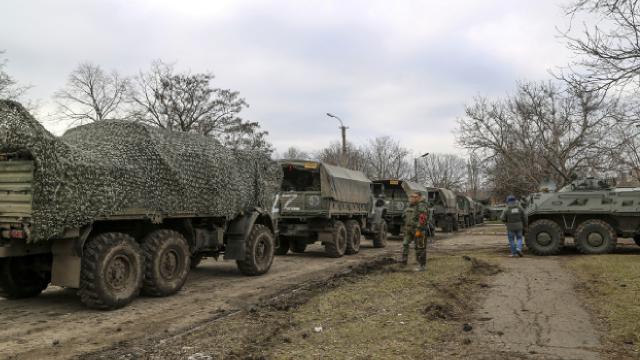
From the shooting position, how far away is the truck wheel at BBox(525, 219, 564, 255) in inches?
575

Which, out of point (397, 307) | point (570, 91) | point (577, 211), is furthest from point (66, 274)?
point (577, 211)

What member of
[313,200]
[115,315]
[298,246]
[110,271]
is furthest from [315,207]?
[115,315]

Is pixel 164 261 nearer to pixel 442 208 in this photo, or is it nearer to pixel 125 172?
pixel 125 172

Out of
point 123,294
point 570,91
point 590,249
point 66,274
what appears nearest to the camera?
point 66,274

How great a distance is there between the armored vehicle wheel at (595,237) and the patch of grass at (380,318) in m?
5.93

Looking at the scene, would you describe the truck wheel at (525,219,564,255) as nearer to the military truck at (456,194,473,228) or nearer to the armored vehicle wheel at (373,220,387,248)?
the armored vehicle wheel at (373,220,387,248)

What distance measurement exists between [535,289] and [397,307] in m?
2.90

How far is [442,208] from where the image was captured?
93.8ft

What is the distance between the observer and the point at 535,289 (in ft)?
28.9

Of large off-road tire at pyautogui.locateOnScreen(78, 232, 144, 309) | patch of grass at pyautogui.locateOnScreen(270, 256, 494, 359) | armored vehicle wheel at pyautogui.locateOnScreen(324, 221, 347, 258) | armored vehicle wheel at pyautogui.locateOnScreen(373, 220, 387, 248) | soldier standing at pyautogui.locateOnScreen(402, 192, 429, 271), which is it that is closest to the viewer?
patch of grass at pyautogui.locateOnScreen(270, 256, 494, 359)

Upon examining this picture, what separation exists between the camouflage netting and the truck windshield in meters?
3.66

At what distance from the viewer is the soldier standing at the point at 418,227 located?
36.6 feet

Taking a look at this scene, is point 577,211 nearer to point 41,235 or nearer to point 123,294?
point 123,294

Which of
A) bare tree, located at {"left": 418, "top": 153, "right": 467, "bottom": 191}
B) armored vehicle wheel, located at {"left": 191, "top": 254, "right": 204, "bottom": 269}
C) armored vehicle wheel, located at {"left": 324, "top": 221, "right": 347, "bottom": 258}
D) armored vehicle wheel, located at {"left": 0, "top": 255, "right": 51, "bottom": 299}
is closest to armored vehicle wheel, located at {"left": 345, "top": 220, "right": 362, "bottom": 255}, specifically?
armored vehicle wheel, located at {"left": 324, "top": 221, "right": 347, "bottom": 258}
